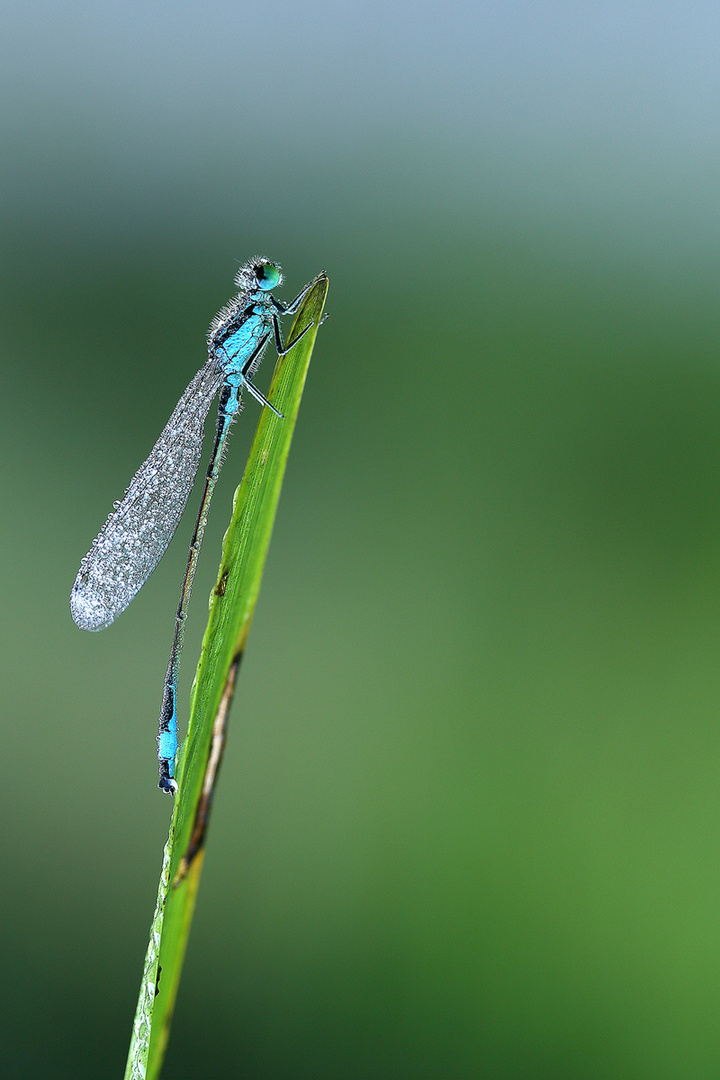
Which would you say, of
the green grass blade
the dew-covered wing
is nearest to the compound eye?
the dew-covered wing

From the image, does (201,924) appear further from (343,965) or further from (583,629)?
(583,629)

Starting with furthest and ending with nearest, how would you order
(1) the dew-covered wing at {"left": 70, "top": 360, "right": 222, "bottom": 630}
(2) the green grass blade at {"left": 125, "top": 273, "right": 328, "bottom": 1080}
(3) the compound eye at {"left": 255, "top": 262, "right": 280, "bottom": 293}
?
(1) the dew-covered wing at {"left": 70, "top": 360, "right": 222, "bottom": 630} < (3) the compound eye at {"left": 255, "top": 262, "right": 280, "bottom": 293} < (2) the green grass blade at {"left": 125, "top": 273, "right": 328, "bottom": 1080}

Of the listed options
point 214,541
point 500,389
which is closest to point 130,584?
point 214,541

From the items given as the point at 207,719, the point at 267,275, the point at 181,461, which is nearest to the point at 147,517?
the point at 181,461

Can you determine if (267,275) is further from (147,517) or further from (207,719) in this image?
(207,719)

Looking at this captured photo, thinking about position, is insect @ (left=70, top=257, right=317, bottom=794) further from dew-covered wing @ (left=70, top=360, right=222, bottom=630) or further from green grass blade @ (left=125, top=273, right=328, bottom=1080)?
green grass blade @ (left=125, top=273, right=328, bottom=1080)

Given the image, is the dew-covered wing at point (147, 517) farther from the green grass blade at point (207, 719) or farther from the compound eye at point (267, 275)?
the green grass blade at point (207, 719)

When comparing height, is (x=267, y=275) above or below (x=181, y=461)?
above
